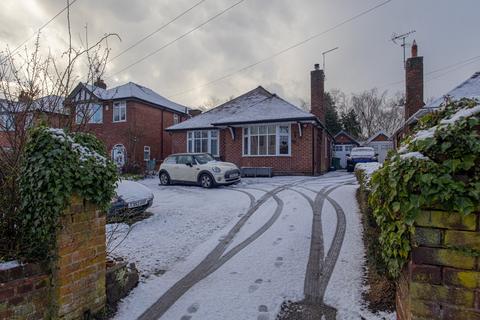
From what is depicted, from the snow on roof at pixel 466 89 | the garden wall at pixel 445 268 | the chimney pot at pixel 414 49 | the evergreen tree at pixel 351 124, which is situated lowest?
the garden wall at pixel 445 268

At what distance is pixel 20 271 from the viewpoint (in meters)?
2.23

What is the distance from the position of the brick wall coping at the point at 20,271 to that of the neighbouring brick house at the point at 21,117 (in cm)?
127

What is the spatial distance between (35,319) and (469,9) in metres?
11.9

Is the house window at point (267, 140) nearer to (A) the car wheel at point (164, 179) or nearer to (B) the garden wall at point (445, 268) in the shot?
(A) the car wheel at point (164, 179)

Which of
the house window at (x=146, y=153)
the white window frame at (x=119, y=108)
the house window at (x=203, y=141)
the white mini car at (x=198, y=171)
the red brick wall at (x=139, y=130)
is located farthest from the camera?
the house window at (x=146, y=153)

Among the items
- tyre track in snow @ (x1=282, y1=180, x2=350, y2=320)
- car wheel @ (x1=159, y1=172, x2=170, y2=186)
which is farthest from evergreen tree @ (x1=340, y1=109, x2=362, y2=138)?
tyre track in snow @ (x1=282, y1=180, x2=350, y2=320)

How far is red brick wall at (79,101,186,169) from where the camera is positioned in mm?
21688

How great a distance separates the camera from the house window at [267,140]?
1667 cm

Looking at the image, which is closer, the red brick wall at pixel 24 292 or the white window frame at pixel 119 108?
the red brick wall at pixel 24 292

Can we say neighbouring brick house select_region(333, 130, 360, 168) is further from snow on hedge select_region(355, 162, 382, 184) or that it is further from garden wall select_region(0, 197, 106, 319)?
garden wall select_region(0, 197, 106, 319)

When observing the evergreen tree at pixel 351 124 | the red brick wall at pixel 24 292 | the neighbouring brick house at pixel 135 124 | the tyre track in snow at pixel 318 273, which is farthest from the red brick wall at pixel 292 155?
the evergreen tree at pixel 351 124

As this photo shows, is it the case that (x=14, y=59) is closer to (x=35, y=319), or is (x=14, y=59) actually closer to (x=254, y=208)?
(x=35, y=319)

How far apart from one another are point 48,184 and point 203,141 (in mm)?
17454

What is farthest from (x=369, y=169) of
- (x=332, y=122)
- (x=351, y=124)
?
(x=351, y=124)
